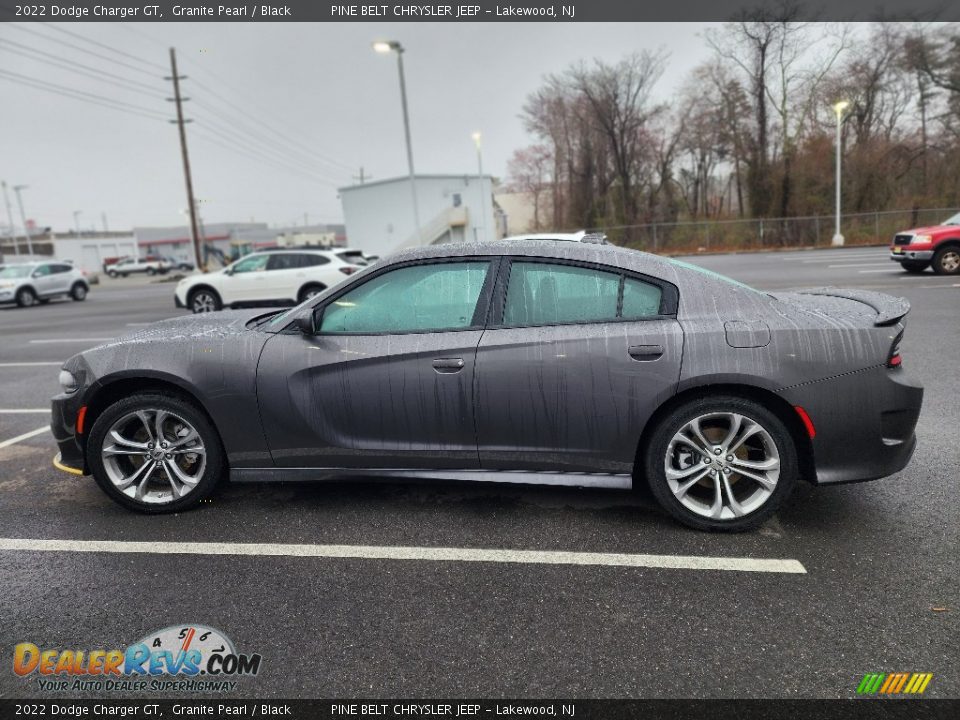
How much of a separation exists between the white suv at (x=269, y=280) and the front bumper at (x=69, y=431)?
10.0 m

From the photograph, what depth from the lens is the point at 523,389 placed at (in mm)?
3154

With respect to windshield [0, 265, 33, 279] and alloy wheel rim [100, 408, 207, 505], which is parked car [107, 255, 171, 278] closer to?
windshield [0, 265, 33, 279]

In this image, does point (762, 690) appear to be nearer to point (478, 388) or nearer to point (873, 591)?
point (873, 591)

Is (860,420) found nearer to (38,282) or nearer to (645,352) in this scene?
(645,352)

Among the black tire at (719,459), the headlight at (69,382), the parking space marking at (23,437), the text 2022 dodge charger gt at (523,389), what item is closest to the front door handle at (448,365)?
the text 2022 dodge charger gt at (523,389)

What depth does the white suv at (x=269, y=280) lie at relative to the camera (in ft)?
45.0

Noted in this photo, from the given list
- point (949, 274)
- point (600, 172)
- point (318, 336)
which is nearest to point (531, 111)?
point (600, 172)

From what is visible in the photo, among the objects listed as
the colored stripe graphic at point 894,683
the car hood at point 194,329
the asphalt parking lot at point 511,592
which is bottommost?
the colored stripe graphic at point 894,683

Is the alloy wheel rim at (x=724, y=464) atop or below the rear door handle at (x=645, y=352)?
below

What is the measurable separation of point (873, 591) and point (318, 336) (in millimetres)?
2929

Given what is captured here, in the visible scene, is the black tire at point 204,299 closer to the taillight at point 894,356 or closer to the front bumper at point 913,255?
the taillight at point 894,356

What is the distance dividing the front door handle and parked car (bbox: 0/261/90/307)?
78.5ft

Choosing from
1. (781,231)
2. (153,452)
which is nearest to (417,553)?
(153,452)

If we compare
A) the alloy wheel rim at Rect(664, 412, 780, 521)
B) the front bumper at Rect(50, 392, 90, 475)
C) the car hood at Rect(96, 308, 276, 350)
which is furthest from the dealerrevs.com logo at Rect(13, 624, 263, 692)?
the alloy wheel rim at Rect(664, 412, 780, 521)
